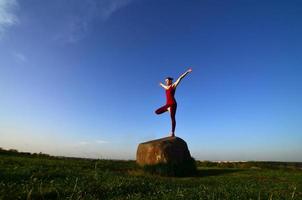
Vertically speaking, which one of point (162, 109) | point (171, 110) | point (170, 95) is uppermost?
point (170, 95)

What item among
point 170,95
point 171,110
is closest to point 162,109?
point 171,110

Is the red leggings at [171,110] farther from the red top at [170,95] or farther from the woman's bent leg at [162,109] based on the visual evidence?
the red top at [170,95]

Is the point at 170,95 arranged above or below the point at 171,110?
above

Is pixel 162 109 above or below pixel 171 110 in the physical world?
above

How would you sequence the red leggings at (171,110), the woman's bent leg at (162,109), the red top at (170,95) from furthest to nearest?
the woman's bent leg at (162,109), the red top at (170,95), the red leggings at (171,110)

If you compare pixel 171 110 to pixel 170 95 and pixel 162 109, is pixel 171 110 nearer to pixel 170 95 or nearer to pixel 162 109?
pixel 162 109

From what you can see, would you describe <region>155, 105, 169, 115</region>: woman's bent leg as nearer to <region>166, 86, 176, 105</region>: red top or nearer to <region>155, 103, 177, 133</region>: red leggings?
<region>155, 103, 177, 133</region>: red leggings

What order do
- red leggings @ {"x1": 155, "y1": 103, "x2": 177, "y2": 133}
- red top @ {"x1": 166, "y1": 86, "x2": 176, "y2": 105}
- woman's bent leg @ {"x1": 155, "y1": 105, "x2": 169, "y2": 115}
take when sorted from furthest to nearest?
woman's bent leg @ {"x1": 155, "y1": 105, "x2": 169, "y2": 115} < red top @ {"x1": 166, "y1": 86, "x2": 176, "y2": 105} < red leggings @ {"x1": 155, "y1": 103, "x2": 177, "y2": 133}

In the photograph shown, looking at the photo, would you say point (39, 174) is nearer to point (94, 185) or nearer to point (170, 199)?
point (94, 185)

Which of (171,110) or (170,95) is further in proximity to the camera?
(170,95)

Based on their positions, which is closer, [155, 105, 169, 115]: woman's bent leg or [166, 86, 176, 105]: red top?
[166, 86, 176, 105]: red top

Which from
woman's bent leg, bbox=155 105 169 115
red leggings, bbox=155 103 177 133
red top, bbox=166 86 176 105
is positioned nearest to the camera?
red leggings, bbox=155 103 177 133

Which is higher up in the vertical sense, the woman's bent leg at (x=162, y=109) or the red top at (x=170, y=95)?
the red top at (x=170, y=95)

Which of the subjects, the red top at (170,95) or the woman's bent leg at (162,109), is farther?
the woman's bent leg at (162,109)
